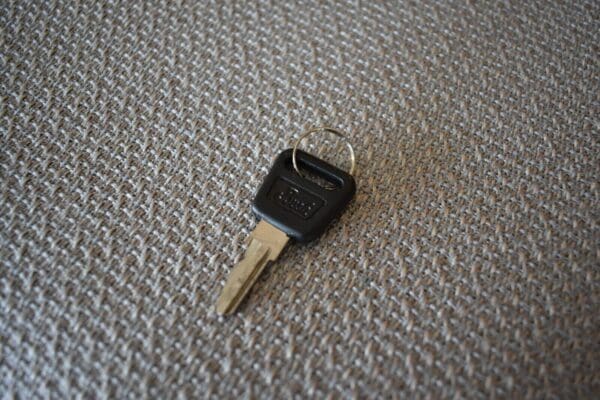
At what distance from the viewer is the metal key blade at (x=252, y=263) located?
46 centimetres

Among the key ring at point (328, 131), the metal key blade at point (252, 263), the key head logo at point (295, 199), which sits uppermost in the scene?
the key ring at point (328, 131)

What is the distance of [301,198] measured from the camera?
50 centimetres

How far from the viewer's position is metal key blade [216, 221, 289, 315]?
456 mm

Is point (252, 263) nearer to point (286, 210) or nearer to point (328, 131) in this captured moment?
point (286, 210)

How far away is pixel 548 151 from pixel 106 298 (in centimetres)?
44

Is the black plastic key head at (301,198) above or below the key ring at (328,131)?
below

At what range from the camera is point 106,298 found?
0.46 m

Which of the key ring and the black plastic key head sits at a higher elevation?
the key ring

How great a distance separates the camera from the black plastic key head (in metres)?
0.48

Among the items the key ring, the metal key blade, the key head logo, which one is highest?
the key ring

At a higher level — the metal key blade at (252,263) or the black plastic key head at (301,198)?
the black plastic key head at (301,198)

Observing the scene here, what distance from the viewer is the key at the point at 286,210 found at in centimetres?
47

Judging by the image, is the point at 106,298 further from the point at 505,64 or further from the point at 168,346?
the point at 505,64

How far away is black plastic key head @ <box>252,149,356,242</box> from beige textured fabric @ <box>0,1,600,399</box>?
0.07 feet
